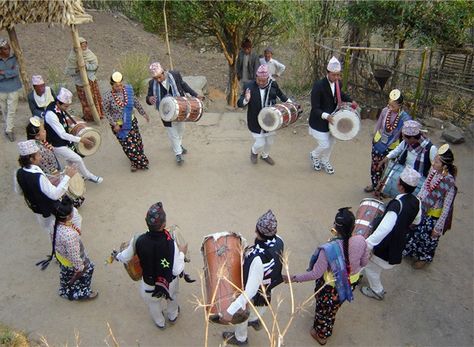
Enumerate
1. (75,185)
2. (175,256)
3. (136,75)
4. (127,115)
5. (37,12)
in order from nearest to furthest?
(175,256), (75,185), (127,115), (37,12), (136,75)

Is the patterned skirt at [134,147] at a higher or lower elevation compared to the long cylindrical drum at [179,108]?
lower

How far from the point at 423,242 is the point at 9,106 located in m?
6.68

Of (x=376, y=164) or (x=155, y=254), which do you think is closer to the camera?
(x=155, y=254)

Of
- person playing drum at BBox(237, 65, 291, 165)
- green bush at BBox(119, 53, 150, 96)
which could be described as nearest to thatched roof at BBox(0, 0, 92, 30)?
green bush at BBox(119, 53, 150, 96)

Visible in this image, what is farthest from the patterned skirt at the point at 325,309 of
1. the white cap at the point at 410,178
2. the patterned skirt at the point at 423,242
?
the patterned skirt at the point at 423,242

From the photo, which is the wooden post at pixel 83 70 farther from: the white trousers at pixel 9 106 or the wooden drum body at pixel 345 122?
the wooden drum body at pixel 345 122

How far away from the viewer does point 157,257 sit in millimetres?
3502

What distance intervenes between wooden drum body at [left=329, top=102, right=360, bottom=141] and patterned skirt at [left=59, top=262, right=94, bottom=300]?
11.8 feet

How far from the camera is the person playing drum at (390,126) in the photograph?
5402 mm

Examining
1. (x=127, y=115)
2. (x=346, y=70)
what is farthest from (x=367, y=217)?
(x=346, y=70)

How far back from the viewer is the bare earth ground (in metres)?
4.18

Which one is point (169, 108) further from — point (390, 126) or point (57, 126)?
point (390, 126)

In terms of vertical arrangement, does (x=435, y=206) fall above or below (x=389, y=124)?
below

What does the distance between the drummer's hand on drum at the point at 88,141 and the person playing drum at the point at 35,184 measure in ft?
4.59
